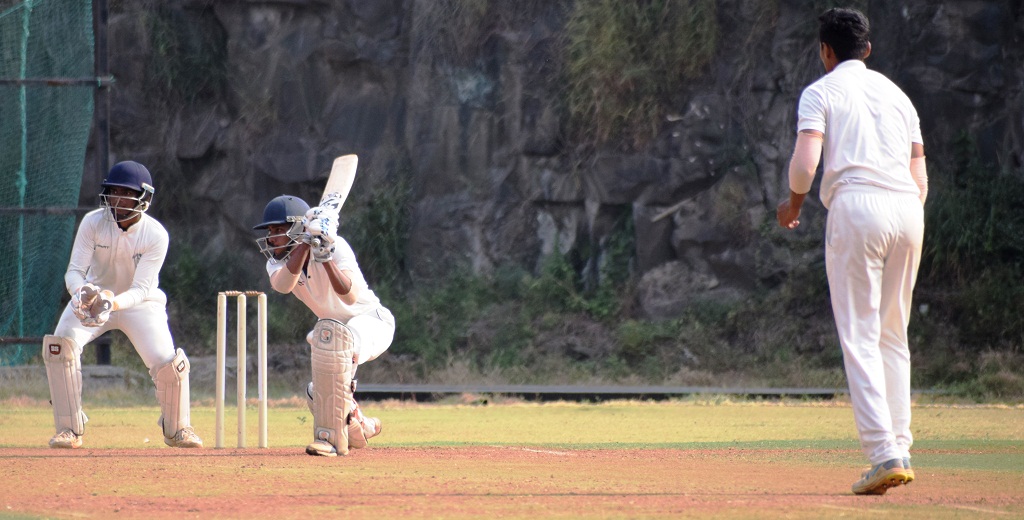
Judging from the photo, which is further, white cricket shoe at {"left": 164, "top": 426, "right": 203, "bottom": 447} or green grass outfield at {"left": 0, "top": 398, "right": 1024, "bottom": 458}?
green grass outfield at {"left": 0, "top": 398, "right": 1024, "bottom": 458}

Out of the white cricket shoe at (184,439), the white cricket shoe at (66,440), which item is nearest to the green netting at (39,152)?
the white cricket shoe at (66,440)

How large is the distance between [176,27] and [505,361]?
6.65 meters

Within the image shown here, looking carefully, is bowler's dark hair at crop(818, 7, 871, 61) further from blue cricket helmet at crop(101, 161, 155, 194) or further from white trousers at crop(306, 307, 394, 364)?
blue cricket helmet at crop(101, 161, 155, 194)

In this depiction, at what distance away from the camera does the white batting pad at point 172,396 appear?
640 centimetres

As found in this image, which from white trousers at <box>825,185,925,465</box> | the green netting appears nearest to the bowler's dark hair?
white trousers at <box>825,185,925,465</box>

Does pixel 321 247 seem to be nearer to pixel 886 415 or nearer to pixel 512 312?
pixel 886 415

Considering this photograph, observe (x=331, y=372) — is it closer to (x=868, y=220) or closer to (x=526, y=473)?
(x=526, y=473)

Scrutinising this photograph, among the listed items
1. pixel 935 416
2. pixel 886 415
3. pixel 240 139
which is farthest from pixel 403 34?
pixel 886 415

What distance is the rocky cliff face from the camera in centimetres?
1514

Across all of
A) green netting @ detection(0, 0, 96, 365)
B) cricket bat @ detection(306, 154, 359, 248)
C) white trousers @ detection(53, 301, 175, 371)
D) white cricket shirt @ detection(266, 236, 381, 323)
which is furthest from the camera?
green netting @ detection(0, 0, 96, 365)

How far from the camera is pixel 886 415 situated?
13.1ft

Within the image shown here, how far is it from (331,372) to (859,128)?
8.54 ft

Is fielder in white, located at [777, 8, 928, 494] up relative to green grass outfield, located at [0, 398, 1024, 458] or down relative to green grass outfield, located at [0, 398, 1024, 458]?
up

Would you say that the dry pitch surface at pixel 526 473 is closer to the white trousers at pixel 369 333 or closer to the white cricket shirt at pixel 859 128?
the white trousers at pixel 369 333
